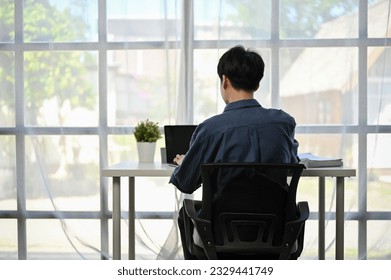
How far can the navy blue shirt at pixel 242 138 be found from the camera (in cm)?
197

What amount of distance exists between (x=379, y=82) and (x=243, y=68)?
190cm

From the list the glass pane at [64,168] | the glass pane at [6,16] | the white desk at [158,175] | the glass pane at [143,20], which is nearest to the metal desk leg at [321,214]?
the white desk at [158,175]

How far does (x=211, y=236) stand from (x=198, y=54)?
6.58ft

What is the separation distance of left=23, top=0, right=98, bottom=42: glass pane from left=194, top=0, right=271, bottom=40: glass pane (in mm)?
689

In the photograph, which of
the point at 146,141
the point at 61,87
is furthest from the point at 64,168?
the point at 146,141

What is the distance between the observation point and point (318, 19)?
3709mm

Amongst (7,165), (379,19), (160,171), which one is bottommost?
(7,165)

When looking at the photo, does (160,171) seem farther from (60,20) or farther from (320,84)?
(60,20)

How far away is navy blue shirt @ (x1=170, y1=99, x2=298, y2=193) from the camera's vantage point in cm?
197

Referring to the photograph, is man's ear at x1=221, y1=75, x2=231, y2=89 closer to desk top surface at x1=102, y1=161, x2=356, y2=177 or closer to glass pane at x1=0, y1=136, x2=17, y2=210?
desk top surface at x1=102, y1=161, x2=356, y2=177

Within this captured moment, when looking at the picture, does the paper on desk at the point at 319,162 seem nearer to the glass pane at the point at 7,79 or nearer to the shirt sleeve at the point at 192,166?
the shirt sleeve at the point at 192,166
